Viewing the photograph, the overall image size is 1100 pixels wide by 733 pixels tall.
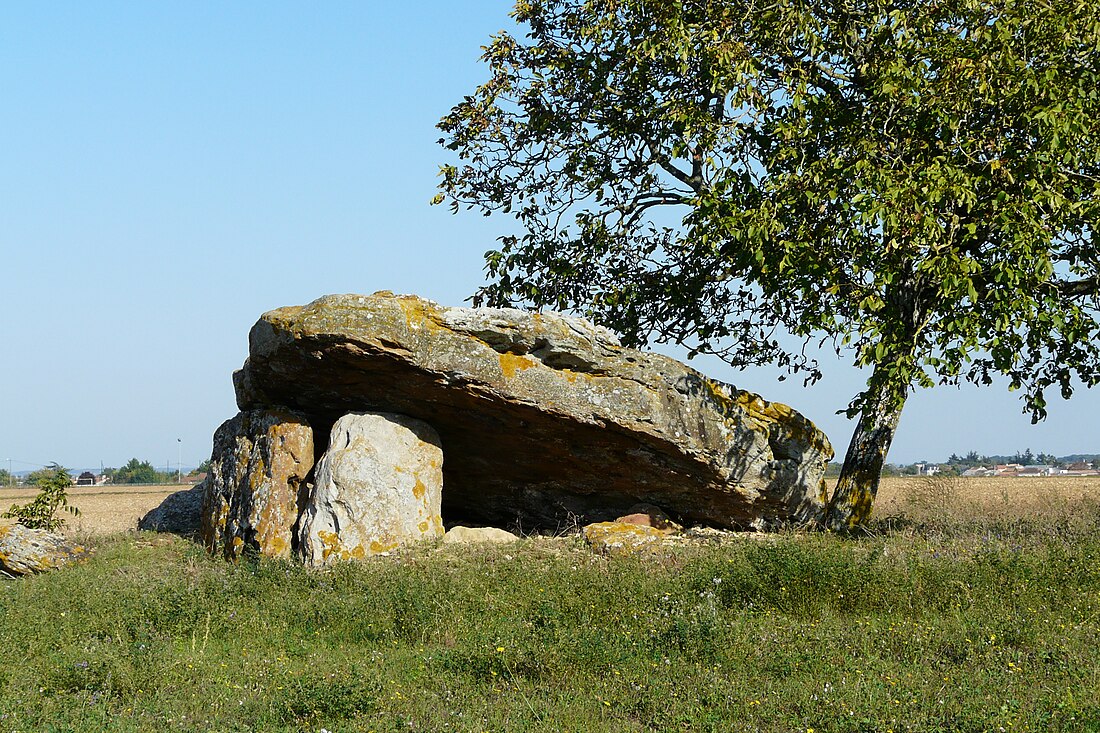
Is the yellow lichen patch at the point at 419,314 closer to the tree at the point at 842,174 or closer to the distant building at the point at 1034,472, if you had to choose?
the tree at the point at 842,174

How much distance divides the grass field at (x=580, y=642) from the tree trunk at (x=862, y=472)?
2.93 m

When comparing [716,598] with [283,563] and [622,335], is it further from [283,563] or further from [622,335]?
[622,335]

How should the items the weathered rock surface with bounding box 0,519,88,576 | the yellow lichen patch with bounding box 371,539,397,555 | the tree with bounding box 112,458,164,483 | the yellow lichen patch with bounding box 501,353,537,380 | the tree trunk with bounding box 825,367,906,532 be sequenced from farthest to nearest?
the tree with bounding box 112,458,164,483
the tree trunk with bounding box 825,367,906,532
the yellow lichen patch with bounding box 501,353,537,380
the weathered rock surface with bounding box 0,519,88,576
the yellow lichen patch with bounding box 371,539,397,555

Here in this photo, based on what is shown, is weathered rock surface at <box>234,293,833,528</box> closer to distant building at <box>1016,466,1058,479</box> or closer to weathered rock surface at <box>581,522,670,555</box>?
weathered rock surface at <box>581,522,670,555</box>

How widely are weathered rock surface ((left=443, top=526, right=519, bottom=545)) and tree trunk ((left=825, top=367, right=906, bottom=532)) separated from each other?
17.1ft

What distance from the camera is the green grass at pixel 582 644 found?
7348mm

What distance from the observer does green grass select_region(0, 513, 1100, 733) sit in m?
7.35

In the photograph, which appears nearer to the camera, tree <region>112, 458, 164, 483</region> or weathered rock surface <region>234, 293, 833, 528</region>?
weathered rock surface <region>234, 293, 833, 528</region>

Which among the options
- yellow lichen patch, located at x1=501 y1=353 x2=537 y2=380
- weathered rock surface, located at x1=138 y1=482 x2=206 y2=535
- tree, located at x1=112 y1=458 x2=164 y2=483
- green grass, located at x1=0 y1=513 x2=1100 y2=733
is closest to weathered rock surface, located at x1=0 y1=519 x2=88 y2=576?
green grass, located at x1=0 y1=513 x2=1100 y2=733

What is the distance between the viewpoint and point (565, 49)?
1784cm

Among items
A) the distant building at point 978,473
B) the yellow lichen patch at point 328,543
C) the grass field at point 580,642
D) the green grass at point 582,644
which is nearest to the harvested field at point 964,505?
the grass field at point 580,642

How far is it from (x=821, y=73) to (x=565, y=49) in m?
4.47

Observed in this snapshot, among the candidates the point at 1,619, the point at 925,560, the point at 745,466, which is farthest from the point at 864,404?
the point at 1,619

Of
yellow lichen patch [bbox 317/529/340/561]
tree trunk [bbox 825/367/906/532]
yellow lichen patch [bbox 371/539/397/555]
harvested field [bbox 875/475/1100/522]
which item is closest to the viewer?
yellow lichen patch [bbox 317/529/340/561]
